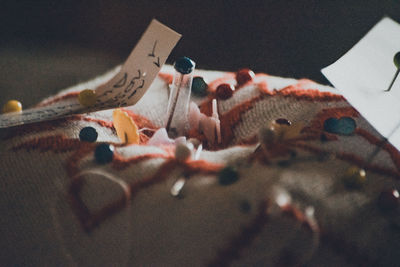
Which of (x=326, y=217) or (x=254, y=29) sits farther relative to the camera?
(x=254, y=29)

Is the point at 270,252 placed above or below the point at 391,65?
below

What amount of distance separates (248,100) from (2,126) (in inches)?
14.3

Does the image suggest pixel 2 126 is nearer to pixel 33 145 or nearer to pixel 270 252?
pixel 33 145

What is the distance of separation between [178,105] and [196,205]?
0.22 meters

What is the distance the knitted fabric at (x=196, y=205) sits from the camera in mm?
442

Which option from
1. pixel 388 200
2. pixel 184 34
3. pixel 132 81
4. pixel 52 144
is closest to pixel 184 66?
pixel 132 81

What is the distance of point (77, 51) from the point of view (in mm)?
1389

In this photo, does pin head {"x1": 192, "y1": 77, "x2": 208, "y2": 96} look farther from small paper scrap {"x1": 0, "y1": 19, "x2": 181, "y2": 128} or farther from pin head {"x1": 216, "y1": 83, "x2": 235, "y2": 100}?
small paper scrap {"x1": 0, "y1": 19, "x2": 181, "y2": 128}

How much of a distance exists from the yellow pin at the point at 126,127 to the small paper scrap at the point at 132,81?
5 cm

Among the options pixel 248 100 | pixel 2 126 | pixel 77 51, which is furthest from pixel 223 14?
pixel 2 126

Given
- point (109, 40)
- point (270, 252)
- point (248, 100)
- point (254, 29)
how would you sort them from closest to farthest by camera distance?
point (270, 252) → point (248, 100) → point (254, 29) → point (109, 40)

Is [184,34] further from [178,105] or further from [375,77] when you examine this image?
[375,77]

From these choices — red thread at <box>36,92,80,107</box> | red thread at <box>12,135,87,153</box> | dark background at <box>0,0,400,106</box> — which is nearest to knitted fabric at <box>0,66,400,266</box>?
red thread at <box>12,135,87,153</box>

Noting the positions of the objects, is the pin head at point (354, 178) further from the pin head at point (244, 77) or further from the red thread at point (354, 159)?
the pin head at point (244, 77)
